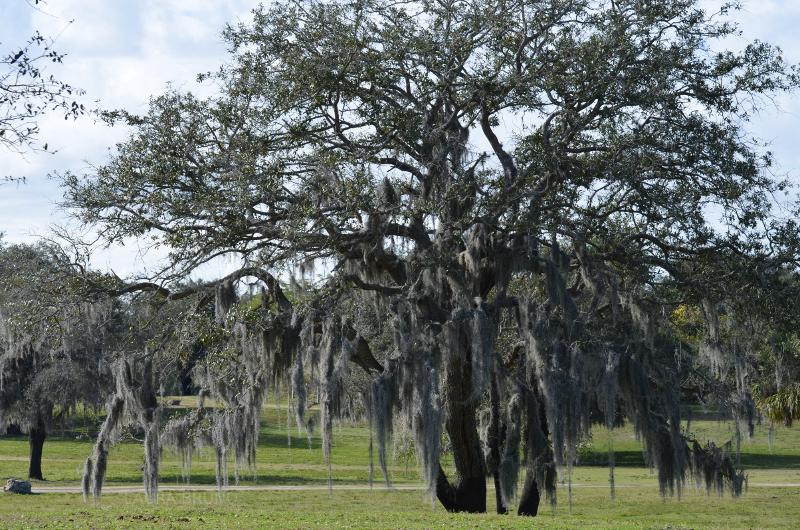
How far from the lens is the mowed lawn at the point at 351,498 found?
13.9 meters

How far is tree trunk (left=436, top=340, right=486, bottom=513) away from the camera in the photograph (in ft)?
53.1

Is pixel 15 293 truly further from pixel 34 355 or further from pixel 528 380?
pixel 34 355

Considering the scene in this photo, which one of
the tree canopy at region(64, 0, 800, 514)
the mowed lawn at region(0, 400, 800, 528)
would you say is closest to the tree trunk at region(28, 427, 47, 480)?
the mowed lawn at region(0, 400, 800, 528)

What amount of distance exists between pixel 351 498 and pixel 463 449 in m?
9.91

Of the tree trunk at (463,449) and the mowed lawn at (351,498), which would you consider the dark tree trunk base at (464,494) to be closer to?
the tree trunk at (463,449)

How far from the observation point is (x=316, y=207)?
14930mm

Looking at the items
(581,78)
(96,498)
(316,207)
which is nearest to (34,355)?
(96,498)

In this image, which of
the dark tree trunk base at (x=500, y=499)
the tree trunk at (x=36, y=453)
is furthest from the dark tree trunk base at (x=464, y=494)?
the tree trunk at (x=36, y=453)

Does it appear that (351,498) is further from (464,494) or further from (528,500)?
(464,494)

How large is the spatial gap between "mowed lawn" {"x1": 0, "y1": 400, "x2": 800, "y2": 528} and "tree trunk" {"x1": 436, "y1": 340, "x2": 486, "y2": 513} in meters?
0.69

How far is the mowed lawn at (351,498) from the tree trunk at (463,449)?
27.1 inches

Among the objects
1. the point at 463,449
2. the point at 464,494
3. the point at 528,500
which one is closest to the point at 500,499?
the point at 528,500

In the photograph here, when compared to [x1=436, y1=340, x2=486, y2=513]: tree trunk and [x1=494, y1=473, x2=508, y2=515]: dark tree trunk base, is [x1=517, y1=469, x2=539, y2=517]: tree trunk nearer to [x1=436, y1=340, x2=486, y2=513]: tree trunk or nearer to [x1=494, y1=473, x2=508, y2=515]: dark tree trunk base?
[x1=494, y1=473, x2=508, y2=515]: dark tree trunk base

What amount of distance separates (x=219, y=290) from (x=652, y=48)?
24.5ft
